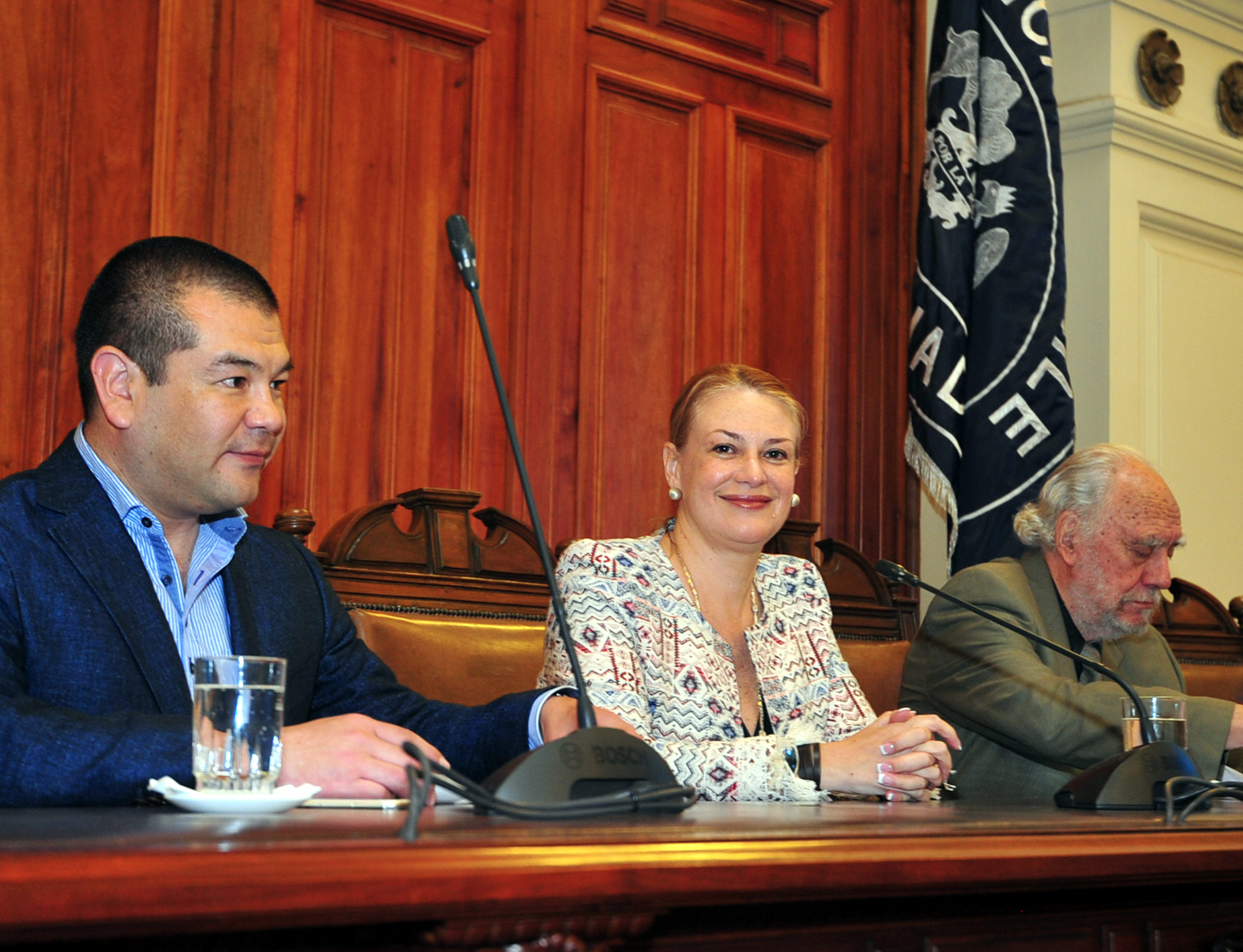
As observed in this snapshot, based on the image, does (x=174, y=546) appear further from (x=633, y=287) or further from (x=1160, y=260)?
(x=1160, y=260)

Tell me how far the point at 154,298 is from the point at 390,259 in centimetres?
127

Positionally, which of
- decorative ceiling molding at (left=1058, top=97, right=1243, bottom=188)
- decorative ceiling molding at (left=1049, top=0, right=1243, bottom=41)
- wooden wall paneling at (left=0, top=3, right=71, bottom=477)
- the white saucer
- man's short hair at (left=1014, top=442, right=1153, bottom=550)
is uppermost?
decorative ceiling molding at (left=1049, top=0, right=1243, bottom=41)

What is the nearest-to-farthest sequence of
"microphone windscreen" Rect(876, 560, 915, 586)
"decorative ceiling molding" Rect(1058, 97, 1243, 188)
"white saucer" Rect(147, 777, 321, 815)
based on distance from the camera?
"white saucer" Rect(147, 777, 321, 815) < "microphone windscreen" Rect(876, 560, 915, 586) < "decorative ceiling molding" Rect(1058, 97, 1243, 188)

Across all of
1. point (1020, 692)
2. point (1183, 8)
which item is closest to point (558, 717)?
point (1020, 692)

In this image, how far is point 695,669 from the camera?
7.59 feet

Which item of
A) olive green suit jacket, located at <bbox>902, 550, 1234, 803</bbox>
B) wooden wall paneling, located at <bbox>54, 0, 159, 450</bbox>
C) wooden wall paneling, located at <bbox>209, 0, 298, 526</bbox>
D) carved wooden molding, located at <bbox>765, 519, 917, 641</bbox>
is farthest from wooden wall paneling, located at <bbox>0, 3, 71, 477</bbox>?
olive green suit jacket, located at <bbox>902, 550, 1234, 803</bbox>

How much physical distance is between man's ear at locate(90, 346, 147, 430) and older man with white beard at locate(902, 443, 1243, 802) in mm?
1597

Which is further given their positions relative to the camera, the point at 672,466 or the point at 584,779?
the point at 672,466

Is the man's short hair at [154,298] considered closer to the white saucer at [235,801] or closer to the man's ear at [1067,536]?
the white saucer at [235,801]

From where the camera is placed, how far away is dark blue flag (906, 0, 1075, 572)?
11.8 feet

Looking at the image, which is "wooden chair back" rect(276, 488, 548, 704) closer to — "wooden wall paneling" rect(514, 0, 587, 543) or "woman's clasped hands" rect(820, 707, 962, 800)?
"wooden wall paneling" rect(514, 0, 587, 543)

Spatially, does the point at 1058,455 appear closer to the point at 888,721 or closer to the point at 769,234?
the point at 769,234

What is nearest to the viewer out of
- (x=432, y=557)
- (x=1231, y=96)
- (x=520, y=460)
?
(x=520, y=460)

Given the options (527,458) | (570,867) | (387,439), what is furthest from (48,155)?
(570,867)
